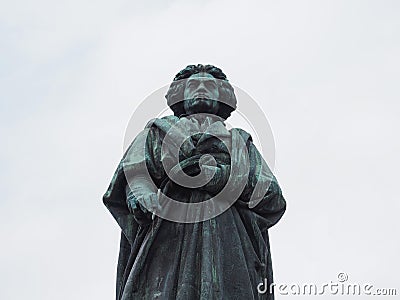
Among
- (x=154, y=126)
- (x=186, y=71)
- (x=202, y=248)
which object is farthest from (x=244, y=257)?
(x=186, y=71)

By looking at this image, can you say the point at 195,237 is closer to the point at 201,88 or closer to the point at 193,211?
the point at 193,211

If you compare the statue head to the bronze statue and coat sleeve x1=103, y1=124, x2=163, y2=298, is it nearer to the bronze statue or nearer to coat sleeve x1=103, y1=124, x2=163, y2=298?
the bronze statue

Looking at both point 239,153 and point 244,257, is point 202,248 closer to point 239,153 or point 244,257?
point 244,257

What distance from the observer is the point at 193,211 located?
955 cm

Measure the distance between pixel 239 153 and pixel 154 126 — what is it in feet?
3.23

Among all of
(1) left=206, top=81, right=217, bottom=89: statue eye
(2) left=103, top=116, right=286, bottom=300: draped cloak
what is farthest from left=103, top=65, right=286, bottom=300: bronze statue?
(1) left=206, top=81, right=217, bottom=89: statue eye

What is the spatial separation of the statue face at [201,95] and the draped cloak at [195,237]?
0.69ft

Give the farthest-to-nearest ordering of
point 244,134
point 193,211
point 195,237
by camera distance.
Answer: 1. point 244,134
2. point 193,211
3. point 195,237

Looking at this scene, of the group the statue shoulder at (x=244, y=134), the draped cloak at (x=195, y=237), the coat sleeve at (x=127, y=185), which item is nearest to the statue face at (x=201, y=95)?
the draped cloak at (x=195, y=237)

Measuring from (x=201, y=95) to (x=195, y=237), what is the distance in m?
1.80

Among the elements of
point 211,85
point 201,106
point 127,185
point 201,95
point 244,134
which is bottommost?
point 127,185

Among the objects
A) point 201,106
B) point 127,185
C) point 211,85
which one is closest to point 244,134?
→ point 201,106

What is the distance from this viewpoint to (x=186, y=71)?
10750 mm

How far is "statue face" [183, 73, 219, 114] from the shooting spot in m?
10.4
